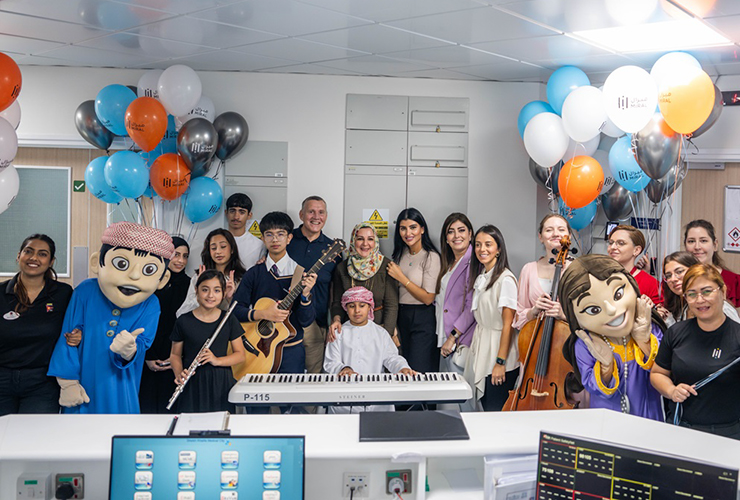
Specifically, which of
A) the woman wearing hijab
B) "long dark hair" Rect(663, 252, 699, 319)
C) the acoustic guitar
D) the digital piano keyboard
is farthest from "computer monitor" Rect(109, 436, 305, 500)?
"long dark hair" Rect(663, 252, 699, 319)

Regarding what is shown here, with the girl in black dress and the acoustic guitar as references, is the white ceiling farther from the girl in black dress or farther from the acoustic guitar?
the girl in black dress

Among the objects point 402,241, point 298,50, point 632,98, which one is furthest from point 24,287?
point 632,98

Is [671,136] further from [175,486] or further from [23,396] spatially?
[23,396]

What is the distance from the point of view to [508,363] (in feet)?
11.8

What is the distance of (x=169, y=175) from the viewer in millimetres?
4047

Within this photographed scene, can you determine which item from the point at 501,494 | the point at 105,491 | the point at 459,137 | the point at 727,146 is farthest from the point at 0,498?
the point at 727,146

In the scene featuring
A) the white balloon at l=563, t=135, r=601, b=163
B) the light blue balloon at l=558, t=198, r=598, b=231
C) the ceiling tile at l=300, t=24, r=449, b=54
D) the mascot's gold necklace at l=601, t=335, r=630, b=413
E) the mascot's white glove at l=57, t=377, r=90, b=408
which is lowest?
the mascot's white glove at l=57, t=377, r=90, b=408

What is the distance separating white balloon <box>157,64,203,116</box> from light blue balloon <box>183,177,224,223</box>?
0.51 meters

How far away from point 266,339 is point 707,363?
2.26m

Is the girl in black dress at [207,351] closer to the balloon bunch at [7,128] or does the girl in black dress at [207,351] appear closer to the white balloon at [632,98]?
the balloon bunch at [7,128]

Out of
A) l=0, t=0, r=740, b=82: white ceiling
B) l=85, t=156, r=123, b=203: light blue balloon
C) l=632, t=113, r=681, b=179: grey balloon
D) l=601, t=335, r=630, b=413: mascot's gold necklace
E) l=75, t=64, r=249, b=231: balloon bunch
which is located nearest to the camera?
l=601, t=335, r=630, b=413: mascot's gold necklace

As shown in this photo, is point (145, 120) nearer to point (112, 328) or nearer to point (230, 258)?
point (230, 258)

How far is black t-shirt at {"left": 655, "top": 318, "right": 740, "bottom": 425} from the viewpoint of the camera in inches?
95.6

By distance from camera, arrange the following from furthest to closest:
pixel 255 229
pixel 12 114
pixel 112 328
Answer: pixel 255 229 < pixel 12 114 < pixel 112 328
